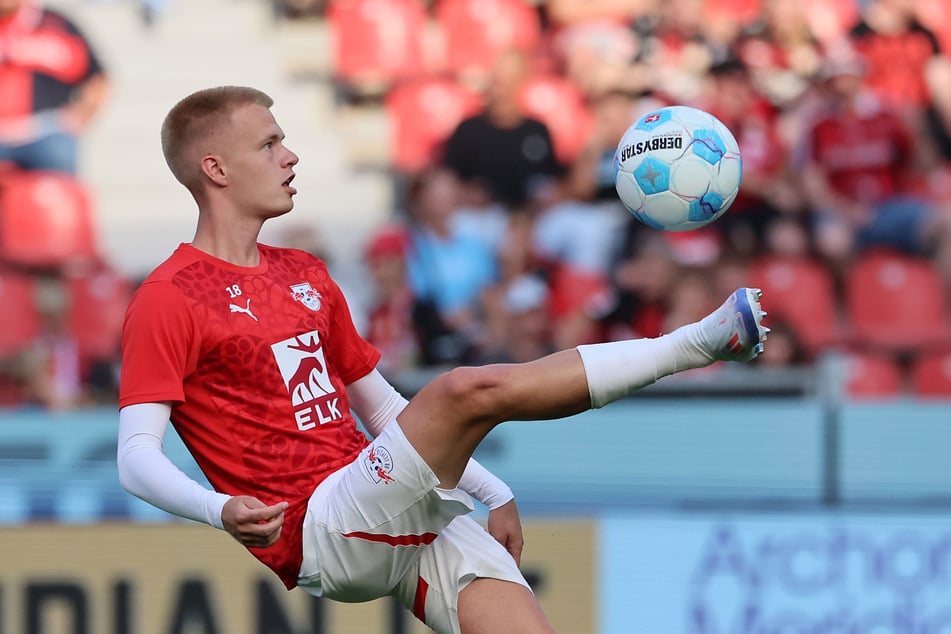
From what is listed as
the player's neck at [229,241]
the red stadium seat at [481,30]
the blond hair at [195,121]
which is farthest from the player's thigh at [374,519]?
the red stadium seat at [481,30]

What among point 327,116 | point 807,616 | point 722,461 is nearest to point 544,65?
point 327,116

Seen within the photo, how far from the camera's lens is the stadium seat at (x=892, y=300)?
7852 millimetres

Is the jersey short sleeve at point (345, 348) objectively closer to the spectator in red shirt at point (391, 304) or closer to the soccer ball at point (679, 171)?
the soccer ball at point (679, 171)

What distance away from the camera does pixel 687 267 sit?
790 cm

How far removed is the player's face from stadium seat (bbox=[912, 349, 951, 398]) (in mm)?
4937

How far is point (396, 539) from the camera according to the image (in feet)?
11.7

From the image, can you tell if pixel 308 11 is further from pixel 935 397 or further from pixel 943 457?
pixel 943 457

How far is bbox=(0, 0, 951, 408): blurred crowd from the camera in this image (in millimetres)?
7910

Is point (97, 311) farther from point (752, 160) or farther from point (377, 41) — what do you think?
point (752, 160)

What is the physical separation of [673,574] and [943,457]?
1.21 meters

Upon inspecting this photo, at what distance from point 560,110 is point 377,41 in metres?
1.43

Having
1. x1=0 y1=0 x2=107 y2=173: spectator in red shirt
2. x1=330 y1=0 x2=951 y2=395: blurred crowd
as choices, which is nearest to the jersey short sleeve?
x1=330 y1=0 x2=951 y2=395: blurred crowd

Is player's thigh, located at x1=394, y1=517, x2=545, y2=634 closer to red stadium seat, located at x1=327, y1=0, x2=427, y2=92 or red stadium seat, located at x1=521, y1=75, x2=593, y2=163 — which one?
red stadium seat, located at x1=521, y1=75, x2=593, y2=163

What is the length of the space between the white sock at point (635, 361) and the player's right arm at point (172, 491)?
835 millimetres
